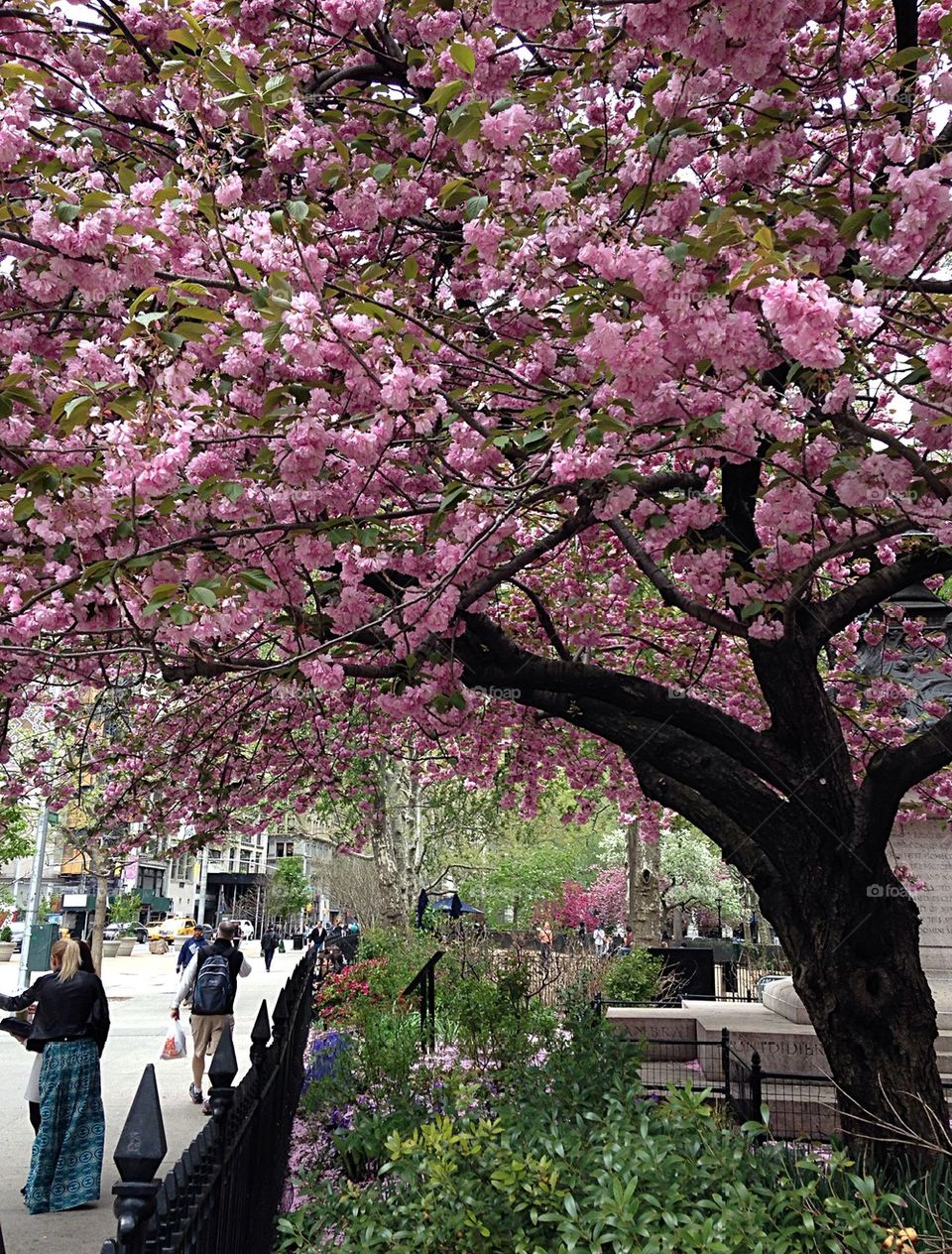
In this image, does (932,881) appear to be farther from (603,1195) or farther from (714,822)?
(603,1195)

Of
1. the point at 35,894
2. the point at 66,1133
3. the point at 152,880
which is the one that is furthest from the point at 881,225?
the point at 152,880

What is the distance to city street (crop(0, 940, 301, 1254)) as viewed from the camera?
6.53m

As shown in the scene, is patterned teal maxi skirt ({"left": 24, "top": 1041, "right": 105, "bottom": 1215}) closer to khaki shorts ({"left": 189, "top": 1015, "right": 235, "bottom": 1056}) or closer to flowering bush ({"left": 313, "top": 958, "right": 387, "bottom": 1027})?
khaki shorts ({"left": 189, "top": 1015, "right": 235, "bottom": 1056})

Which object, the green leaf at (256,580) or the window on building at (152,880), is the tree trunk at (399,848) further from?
the window on building at (152,880)

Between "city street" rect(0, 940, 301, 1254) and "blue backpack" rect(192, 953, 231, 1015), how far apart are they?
94cm

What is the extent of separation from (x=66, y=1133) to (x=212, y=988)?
348 centimetres

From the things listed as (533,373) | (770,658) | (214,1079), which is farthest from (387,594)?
(214,1079)

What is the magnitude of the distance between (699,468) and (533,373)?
1.94m

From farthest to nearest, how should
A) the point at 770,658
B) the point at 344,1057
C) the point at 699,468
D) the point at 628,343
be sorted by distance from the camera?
the point at 344,1057 < the point at 699,468 < the point at 770,658 < the point at 628,343

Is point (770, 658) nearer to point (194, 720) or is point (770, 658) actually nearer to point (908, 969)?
point (908, 969)

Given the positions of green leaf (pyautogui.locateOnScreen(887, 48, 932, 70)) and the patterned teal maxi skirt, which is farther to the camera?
the patterned teal maxi skirt

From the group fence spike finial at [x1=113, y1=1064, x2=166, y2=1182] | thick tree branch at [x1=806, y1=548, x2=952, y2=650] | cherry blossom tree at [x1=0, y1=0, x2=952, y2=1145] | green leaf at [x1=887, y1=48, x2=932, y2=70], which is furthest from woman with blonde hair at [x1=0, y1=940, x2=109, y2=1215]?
green leaf at [x1=887, y1=48, x2=932, y2=70]

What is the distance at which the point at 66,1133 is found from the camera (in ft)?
23.5

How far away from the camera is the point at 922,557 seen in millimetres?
5664
